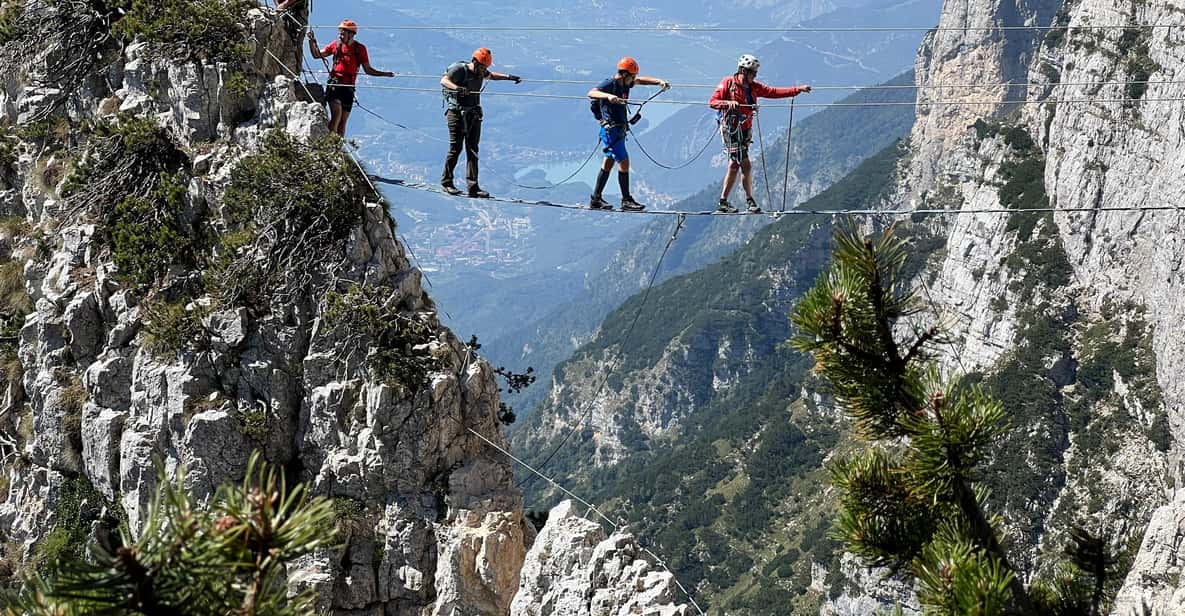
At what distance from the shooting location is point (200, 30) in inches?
675

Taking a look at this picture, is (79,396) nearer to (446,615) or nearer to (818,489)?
(446,615)

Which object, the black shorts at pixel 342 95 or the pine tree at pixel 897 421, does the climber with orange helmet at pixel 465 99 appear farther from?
the pine tree at pixel 897 421

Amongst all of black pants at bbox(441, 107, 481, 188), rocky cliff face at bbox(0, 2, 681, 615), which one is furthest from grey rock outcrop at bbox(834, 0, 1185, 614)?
rocky cliff face at bbox(0, 2, 681, 615)

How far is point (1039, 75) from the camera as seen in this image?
118 meters

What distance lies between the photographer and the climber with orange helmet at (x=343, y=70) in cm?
1773

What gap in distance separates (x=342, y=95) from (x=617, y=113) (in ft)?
18.0

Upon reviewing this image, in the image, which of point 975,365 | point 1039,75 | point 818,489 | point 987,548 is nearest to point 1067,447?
point 975,365

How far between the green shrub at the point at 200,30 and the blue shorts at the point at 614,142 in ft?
21.4

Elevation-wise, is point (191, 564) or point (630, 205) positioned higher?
point (630, 205)

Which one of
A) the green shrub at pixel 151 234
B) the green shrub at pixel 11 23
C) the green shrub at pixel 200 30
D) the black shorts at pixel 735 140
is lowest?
the green shrub at pixel 151 234


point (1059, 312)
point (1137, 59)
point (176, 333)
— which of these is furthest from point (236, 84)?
point (1059, 312)

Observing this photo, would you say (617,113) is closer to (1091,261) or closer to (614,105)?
(614,105)

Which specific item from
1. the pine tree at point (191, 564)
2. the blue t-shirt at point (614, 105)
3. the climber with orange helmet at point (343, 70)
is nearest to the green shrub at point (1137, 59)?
the blue t-shirt at point (614, 105)

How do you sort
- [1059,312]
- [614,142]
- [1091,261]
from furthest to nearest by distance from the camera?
[1059,312] → [1091,261] → [614,142]
